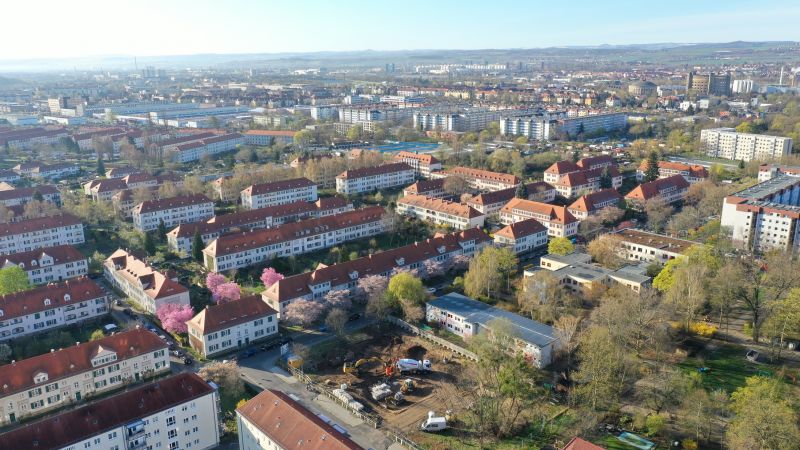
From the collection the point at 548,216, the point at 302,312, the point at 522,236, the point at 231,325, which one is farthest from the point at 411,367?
the point at 548,216

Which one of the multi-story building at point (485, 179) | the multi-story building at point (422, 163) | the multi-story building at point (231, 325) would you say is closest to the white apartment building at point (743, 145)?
the multi-story building at point (485, 179)

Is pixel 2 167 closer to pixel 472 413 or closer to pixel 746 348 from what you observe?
pixel 472 413

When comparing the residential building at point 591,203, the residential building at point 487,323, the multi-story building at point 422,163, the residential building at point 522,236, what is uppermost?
the multi-story building at point 422,163

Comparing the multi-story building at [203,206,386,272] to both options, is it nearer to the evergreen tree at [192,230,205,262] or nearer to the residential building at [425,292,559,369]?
the evergreen tree at [192,230,205,262]

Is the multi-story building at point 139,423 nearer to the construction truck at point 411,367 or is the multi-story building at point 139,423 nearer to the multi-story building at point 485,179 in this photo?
the construction truck at point 411,367

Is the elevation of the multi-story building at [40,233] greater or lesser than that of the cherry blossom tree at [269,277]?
greater

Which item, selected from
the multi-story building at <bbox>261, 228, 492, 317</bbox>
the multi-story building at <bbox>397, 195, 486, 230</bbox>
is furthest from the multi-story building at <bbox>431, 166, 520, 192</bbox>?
the multi-story building at <bbox>261, 228, 492, 317</bbox>

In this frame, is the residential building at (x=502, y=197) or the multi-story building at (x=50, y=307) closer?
the multi-story building at (x=50, y=307)
